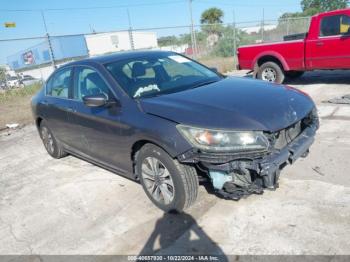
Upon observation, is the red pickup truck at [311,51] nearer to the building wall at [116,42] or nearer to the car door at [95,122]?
the car door at [95,122]

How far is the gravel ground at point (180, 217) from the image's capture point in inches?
117

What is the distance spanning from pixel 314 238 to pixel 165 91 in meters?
2.11

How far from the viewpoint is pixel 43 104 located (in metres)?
5.41

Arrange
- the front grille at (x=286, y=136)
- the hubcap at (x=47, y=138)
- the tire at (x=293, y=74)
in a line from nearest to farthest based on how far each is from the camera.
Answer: the front grille at (x=286, y=136) < the hubcap at (x=47, y=138) < the tire at (x=293, y=74)

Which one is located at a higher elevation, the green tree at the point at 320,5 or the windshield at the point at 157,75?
the green tree at the point at 320,5

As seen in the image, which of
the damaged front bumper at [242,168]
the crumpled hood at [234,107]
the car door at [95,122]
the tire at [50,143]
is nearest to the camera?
the damaged front bumper at [242,168]

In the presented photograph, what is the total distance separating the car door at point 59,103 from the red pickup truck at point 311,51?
6.05m

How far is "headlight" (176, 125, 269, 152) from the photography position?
2.88 m

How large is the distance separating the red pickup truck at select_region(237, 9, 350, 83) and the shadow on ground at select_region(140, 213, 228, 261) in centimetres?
658

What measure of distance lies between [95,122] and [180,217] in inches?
60.8

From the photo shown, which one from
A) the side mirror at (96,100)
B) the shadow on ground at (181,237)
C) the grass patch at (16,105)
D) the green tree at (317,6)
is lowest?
the shadow on ground at (181,237)

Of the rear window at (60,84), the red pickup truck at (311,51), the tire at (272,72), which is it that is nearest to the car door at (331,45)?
the red pickup truck at (311,51)

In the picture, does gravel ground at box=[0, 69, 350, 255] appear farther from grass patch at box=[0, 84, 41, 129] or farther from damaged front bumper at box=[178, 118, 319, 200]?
grass patch at box=[0, 84, 41, 129]

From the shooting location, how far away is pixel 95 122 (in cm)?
402
